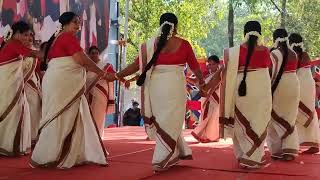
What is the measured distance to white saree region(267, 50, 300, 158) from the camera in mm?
5691

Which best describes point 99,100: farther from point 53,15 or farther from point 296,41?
point 53,15

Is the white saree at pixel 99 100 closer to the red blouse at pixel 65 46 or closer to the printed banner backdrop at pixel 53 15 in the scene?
the printed banner backdrop at pixel 53 15

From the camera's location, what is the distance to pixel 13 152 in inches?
223

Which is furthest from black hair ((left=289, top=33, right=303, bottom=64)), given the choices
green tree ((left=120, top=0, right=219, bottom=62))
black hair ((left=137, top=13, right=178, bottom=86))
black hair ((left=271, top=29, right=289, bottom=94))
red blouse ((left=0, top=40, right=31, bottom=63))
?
green tree ((left=120, top=0, right=219, bottom=62))

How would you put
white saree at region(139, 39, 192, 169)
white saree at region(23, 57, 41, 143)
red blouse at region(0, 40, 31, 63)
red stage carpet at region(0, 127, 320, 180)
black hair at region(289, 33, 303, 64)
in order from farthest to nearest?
white saree at region(23, 57, 41, 143) → black hair at region(289, 33, 303, 64) → red blouse at region(0, 40, 31, 63) → white saree at region(139, 39, 192, 169) → red stage carpet at region(0, 127, 320, 180)

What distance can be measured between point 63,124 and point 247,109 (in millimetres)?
1779

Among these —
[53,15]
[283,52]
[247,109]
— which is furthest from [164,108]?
[53,15]

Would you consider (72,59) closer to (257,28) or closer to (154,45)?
(154,45)

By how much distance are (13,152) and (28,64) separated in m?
1.17

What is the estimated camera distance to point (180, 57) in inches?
188

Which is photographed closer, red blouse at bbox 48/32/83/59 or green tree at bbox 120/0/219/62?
red blouse at bbox 48/32/83/59

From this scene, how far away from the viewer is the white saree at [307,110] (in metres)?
6.59

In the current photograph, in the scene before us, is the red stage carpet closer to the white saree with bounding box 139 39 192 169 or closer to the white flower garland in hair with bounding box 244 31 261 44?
the white saree with bounding box 139 39 192 169

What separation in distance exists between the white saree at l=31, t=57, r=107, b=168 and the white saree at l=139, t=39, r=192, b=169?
24.5 inches
